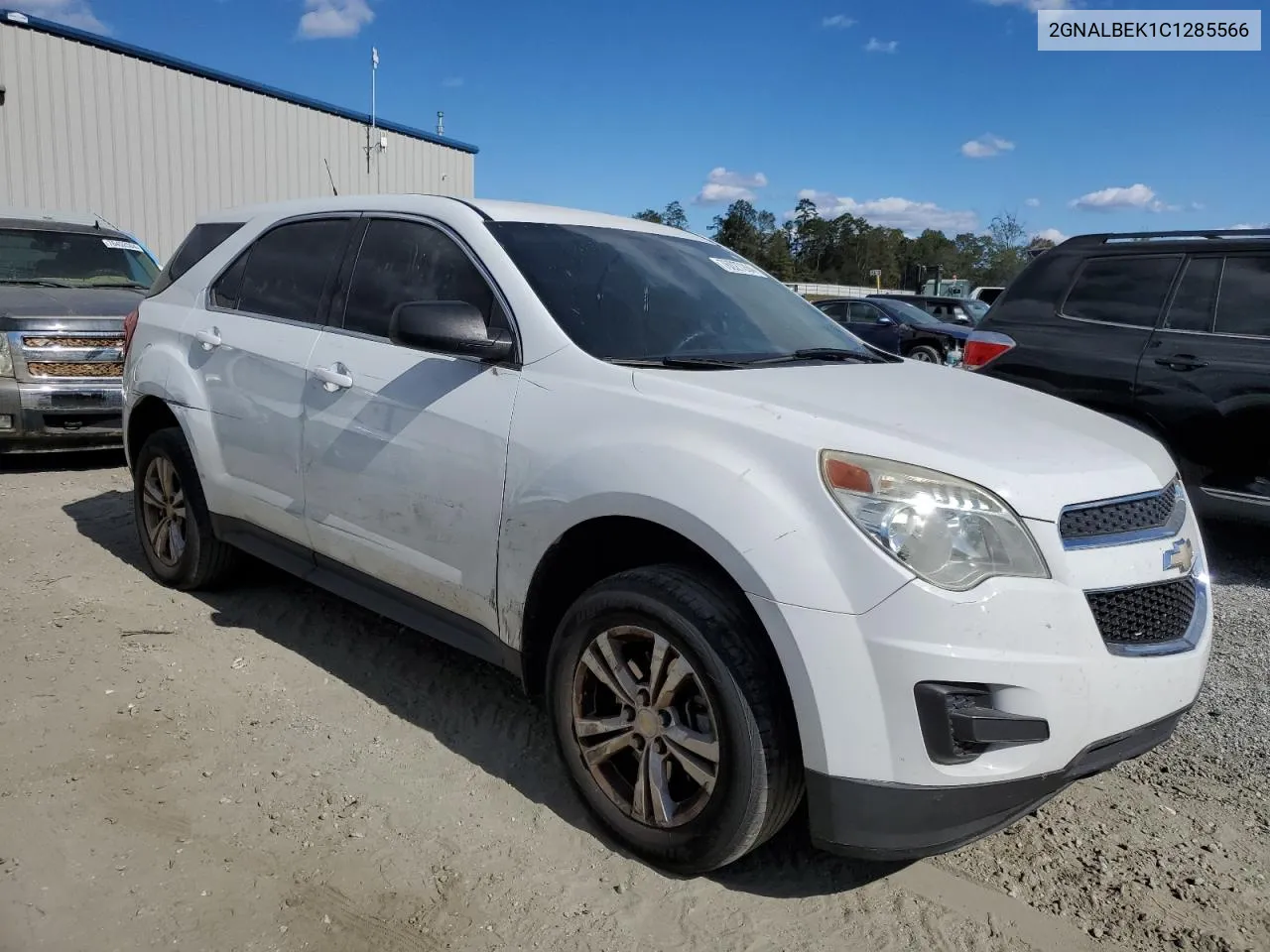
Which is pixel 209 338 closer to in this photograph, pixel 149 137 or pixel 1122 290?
pixel 1122 290

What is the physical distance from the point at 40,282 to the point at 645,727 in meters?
7.71

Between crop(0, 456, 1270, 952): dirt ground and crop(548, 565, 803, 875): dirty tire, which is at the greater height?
crop(548, 565, 803, 875): dirty tire

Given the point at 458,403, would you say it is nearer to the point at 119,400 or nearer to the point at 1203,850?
the point at 1203,850

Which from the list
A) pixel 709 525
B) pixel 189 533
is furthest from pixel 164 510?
pixel 709 525

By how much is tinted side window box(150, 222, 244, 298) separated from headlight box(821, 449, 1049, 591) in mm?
3452

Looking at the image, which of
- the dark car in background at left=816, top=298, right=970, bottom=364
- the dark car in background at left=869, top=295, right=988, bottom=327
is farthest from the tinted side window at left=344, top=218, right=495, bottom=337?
the dark car in background at left=869, top=295, right=988, bottom=327

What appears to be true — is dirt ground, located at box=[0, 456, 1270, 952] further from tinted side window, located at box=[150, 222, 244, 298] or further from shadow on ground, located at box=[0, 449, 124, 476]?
shadow on ground, located at box=[0, 449, 124, 476]

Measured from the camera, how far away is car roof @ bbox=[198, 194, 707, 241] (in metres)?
3.55

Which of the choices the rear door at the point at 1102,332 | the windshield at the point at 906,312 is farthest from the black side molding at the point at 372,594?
the windshield at the point at 906,312

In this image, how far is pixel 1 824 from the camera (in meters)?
2.74

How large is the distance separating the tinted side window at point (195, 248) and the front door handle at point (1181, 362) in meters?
4.83

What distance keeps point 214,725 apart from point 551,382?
1.74 m

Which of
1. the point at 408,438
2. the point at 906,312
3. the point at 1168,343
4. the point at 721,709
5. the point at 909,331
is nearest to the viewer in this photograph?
the point at 721,709

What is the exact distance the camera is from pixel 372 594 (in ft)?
11.7
